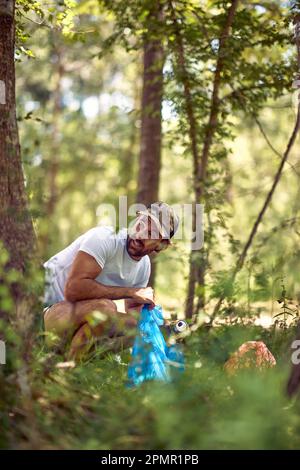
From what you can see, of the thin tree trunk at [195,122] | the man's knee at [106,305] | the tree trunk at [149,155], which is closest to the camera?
the man's knee at [106,305]

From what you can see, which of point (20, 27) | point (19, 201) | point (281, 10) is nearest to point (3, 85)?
point (19, 201)

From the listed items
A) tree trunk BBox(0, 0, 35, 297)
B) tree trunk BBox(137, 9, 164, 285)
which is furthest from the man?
tree trunk BBox(137, 9, 164, 285)

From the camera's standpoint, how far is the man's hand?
4.43 meters

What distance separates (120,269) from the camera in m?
4.77

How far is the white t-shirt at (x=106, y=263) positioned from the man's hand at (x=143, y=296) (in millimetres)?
271

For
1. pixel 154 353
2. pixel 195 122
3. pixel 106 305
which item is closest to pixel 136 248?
pixel 106 305

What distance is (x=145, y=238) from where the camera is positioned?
15.1 feet

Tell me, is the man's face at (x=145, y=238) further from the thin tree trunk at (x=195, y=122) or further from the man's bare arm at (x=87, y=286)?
the thin tree trunk at (x=195, y=122)

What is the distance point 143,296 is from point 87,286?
1.23 feet

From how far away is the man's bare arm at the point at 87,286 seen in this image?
14.6 ft

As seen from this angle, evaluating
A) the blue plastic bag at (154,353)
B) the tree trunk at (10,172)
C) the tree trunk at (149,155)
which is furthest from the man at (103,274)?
the tree trunk at (149,155)

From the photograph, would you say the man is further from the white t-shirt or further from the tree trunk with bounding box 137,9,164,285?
the tree trunk with bounding box 137,9,164,285

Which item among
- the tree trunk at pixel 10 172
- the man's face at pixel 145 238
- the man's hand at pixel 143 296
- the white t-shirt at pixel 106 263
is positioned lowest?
the man's hand at pixel 143 296

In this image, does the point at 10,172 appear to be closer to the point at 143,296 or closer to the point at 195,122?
the point at 143,296
